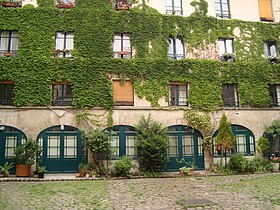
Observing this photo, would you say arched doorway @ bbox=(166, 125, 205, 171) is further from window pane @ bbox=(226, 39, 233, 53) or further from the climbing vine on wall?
window pane @ bbox=(226, 39, 233, 53)

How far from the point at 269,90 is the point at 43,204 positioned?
16.2 m

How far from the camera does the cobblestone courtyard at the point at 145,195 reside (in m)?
8.67

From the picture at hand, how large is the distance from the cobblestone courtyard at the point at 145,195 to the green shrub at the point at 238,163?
3.42 m

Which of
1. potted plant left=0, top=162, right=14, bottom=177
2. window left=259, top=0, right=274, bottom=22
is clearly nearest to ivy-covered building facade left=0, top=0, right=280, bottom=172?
potted plant left=0, top=162, right=14, bottom=177

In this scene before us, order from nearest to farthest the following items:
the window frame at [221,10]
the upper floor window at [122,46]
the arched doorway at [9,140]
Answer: the arched doorway at [9,140] < the upper floor window at [122,46] < the window frame at [221,10]

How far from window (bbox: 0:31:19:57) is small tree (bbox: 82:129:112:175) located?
679 centimetres

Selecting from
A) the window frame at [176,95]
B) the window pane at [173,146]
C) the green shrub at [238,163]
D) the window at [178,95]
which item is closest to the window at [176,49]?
the window frame at [176,95]

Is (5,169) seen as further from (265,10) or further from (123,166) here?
(265,10)

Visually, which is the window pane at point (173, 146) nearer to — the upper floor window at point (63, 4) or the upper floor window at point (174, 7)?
the upper floor window at point (174, 7)

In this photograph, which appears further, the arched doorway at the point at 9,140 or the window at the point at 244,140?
the window at the point at 244,140

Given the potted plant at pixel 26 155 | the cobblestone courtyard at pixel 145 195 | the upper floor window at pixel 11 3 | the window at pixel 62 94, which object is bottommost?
the cobblestone courtyard at pixel 145 195

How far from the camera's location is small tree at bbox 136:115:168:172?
15773mm

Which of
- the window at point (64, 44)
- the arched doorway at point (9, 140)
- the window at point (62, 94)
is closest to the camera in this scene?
the arched doorway at point (9, 140)

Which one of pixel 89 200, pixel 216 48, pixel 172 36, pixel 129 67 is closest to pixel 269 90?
pixel 216 48
